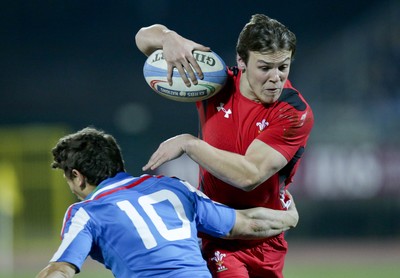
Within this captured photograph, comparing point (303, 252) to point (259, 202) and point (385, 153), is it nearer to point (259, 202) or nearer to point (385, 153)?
point (385, 153)

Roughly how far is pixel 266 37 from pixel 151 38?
2.72ft

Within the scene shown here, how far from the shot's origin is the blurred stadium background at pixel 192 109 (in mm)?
14008

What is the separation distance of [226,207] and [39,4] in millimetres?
19032

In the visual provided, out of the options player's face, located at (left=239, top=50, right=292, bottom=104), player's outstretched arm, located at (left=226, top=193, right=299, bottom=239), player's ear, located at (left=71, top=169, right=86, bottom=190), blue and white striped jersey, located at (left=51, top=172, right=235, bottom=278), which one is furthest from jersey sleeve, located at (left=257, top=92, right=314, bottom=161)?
player's ear, located at (left=71, top=169, right=86, bottom=190)

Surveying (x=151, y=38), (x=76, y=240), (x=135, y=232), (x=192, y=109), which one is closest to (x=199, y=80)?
(x=151, y=38)

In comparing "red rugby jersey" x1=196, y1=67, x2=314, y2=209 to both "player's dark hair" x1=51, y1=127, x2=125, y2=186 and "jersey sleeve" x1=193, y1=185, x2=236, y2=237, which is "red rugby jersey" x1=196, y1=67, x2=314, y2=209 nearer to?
"jersey sleeve" x1=193, y1=185, x2=236, y2=237

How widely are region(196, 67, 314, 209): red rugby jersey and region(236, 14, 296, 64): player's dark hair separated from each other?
1.10 feet

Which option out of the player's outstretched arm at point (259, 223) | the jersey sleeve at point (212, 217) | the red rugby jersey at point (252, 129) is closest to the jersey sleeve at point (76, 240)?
the jersey sleeve at point (212, 217)

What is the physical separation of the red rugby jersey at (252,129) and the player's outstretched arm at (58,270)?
51.6 inches

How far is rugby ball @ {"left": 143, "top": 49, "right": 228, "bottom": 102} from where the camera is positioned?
4816mm

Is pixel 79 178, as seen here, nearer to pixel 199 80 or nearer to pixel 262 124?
pixel 199 80

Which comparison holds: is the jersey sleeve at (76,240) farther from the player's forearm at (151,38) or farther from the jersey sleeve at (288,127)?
the player's forearm at (151,38)

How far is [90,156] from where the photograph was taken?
15.0ft

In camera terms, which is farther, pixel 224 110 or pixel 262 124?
pixel 224 110
